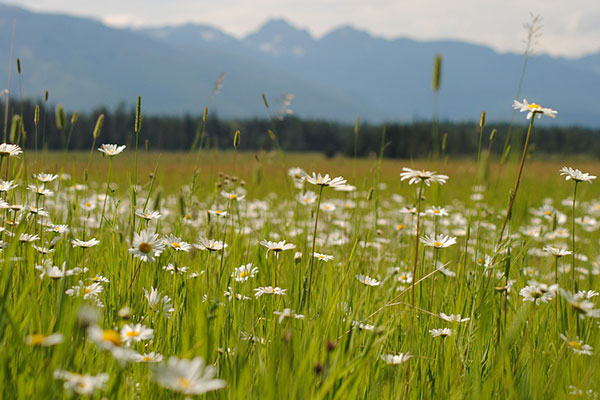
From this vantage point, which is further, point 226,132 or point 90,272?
point 226,132

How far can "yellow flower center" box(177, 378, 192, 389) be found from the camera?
31.5 inches

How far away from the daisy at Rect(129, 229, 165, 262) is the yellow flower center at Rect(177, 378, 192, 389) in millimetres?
741

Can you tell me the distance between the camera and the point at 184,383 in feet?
2.67

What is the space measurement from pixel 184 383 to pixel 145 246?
0.83 m

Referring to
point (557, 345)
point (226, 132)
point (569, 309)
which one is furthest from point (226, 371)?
point (226, 132)

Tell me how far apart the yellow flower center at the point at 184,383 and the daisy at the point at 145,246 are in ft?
2.43

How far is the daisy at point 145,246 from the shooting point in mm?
Answer: 1521

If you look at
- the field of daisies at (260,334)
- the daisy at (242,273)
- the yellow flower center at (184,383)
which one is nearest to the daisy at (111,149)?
the field of daisies at (260,334)

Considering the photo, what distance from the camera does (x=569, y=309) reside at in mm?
2000

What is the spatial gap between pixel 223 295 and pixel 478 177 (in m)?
1.34

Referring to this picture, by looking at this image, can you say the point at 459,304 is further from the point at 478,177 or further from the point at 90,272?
the point at 90,272

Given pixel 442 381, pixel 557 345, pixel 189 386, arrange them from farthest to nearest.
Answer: pixel 557 345
pixel 442 381
pixel 189 386

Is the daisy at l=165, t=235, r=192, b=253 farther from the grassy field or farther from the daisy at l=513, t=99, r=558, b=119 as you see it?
the daisy at l=513, t=99, r=558, b=119

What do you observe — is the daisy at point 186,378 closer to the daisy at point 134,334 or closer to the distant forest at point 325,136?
the daisy at point 134,334
